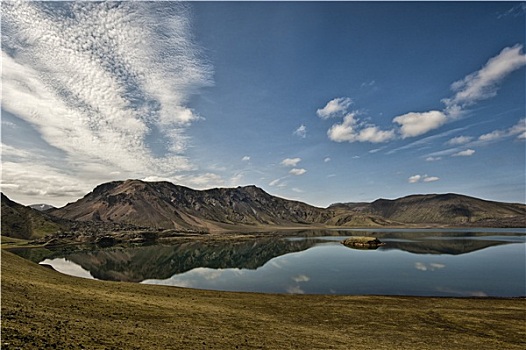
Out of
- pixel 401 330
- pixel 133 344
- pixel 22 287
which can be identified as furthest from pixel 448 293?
pixel 22 287

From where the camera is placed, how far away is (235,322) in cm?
2827

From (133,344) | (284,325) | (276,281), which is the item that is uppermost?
(133,344)

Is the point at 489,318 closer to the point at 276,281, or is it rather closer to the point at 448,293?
the point at 448,293

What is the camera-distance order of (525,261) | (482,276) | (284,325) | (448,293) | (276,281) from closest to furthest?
(284,325)
(448,293)
(276,281)
(482,276)
(525,261)

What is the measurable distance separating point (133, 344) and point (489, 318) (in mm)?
39351

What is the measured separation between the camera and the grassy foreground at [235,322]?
19172mm

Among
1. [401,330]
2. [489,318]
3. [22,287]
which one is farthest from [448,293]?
[22,287]

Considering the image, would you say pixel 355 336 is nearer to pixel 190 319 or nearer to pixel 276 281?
pixel 190 319

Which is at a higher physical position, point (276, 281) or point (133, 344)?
point (133, 344)

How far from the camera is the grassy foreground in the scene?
1917cm

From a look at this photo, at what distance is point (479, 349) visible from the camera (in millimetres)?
24469

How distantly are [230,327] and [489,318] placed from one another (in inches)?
1234

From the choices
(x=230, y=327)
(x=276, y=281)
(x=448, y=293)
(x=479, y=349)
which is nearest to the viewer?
(x=479, y=349)

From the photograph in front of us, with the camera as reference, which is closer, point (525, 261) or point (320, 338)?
point (320, 338)
